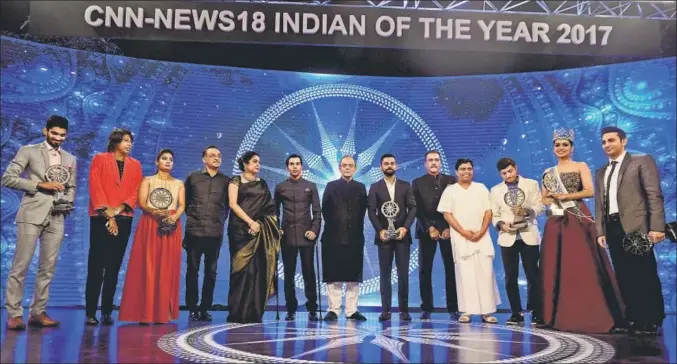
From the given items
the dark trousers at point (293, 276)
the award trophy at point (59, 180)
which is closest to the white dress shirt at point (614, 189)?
the dark trousers at point (293, 276)

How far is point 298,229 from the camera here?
511 centimetres

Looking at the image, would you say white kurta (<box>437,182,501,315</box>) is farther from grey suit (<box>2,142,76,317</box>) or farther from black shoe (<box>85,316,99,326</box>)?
grey suit (<box>2,142,76,317</box>)

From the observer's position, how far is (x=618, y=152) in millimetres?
4215

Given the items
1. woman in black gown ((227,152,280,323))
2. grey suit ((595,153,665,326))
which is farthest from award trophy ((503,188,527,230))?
woman in black gown ((227,152,280,323))

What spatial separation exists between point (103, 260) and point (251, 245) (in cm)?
113

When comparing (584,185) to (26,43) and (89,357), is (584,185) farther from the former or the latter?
(26,43)

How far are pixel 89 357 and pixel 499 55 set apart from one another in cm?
571

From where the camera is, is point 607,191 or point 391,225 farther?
point 391,225

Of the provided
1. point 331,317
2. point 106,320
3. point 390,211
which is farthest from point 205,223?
point 390,211

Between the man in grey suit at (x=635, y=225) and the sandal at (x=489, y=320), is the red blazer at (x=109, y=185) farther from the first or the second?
the man in grey suit at (x=635, y=225)

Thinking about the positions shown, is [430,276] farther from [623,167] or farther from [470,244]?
[623,167]

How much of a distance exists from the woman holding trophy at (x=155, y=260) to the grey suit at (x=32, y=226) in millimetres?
612

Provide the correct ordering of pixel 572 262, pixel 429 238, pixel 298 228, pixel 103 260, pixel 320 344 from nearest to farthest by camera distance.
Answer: pixel 320 344
pixel 572 262
pixel 103 260
pixel 298 228
pixel 429 238

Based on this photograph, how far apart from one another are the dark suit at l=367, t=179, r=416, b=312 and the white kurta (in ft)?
1.02
